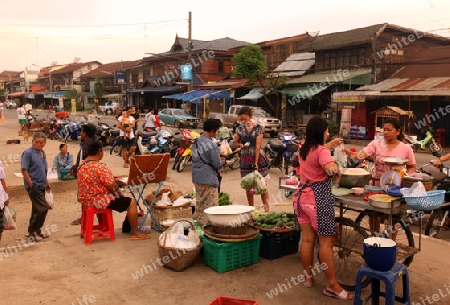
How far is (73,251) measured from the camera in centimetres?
514

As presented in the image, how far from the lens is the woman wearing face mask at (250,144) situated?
6414 millimetres

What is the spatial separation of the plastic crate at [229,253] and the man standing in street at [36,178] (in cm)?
268

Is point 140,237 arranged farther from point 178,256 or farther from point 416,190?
point 416,190

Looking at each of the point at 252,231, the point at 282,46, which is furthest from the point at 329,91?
the point at 252,231

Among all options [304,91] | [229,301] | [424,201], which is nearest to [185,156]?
[229,301]

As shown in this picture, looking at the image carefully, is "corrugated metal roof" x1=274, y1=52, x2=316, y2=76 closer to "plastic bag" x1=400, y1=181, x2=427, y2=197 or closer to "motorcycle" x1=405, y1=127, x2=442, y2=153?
"motorcycle" x1=405, y1=127, x2=442, y2=153

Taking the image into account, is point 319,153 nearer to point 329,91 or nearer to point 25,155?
point 25,155

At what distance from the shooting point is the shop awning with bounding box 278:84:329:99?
907 inches

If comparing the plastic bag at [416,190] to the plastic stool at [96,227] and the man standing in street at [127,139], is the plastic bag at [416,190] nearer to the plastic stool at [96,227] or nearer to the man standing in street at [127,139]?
the plastic stool at [96,227]

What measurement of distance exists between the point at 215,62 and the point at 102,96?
20.1 metres

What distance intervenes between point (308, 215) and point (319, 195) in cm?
26

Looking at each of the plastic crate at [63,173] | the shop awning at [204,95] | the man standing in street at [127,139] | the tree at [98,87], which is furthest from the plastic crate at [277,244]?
the tree at [98,87]

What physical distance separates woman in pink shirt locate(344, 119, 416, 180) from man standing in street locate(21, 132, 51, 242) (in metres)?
4.38

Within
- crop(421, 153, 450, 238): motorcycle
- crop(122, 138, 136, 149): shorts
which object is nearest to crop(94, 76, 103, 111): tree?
crop(122, 138, 136, 149): shorts
